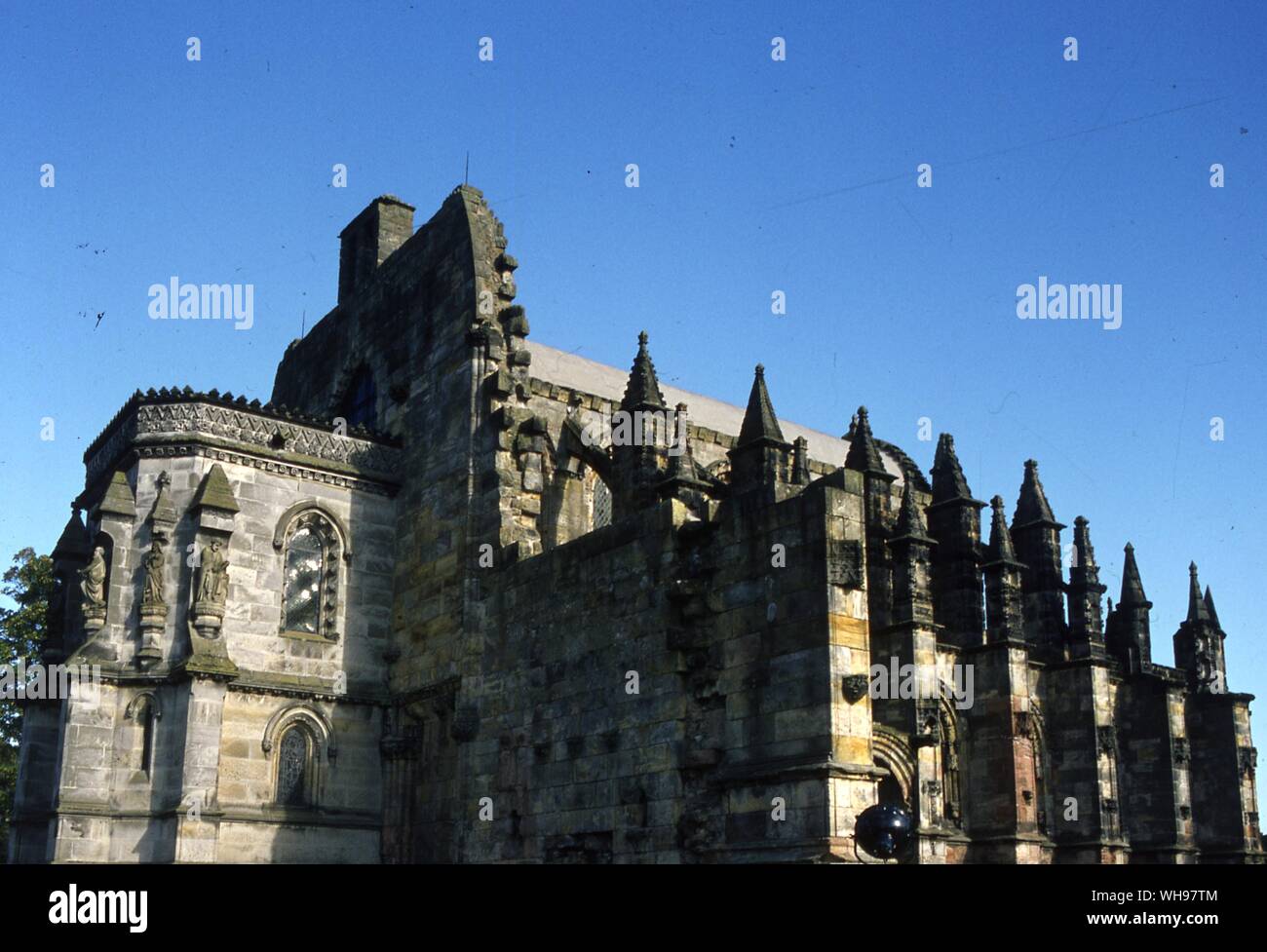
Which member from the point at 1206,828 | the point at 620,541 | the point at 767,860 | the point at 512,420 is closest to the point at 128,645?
the point at 512,420

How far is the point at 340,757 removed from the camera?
80.4ft

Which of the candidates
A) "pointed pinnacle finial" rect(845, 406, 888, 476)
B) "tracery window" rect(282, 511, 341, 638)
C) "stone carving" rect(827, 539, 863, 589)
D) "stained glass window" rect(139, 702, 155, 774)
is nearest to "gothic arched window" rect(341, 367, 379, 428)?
"tracery window" rect(282, 511, 341, 638)

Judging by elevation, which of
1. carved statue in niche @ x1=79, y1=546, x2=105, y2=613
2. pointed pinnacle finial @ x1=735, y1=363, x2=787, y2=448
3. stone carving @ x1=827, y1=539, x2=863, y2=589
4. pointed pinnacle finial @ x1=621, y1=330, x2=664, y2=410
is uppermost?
pointed pinnacle finial @ x1=621, y1=330, x2=664, y2=410

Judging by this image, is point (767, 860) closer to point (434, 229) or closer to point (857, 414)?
point (434, 229)

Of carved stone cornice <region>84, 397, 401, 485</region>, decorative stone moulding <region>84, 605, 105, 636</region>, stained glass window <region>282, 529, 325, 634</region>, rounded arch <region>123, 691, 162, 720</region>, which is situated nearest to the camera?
rounded arch <region>123, 691, 162, 720</region>

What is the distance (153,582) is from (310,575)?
3.01 m

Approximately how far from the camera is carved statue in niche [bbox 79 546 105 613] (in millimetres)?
23125

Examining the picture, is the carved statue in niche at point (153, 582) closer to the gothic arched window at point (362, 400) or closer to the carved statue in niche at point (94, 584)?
the carved statue in niche at point (94, 584)

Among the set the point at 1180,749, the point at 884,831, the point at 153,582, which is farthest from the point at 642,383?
the point at 1180,749

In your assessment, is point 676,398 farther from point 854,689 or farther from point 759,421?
point 854,689

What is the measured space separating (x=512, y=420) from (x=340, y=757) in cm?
670

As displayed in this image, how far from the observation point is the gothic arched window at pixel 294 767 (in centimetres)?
2383

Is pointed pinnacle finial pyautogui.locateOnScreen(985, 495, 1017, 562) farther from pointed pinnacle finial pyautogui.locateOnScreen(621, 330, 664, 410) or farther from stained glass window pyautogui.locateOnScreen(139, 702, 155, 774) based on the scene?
stained glass window pyautogui.locateOnScreen(139, 702, 155, 774)

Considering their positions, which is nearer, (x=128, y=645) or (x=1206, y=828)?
(x=128, y=645)
